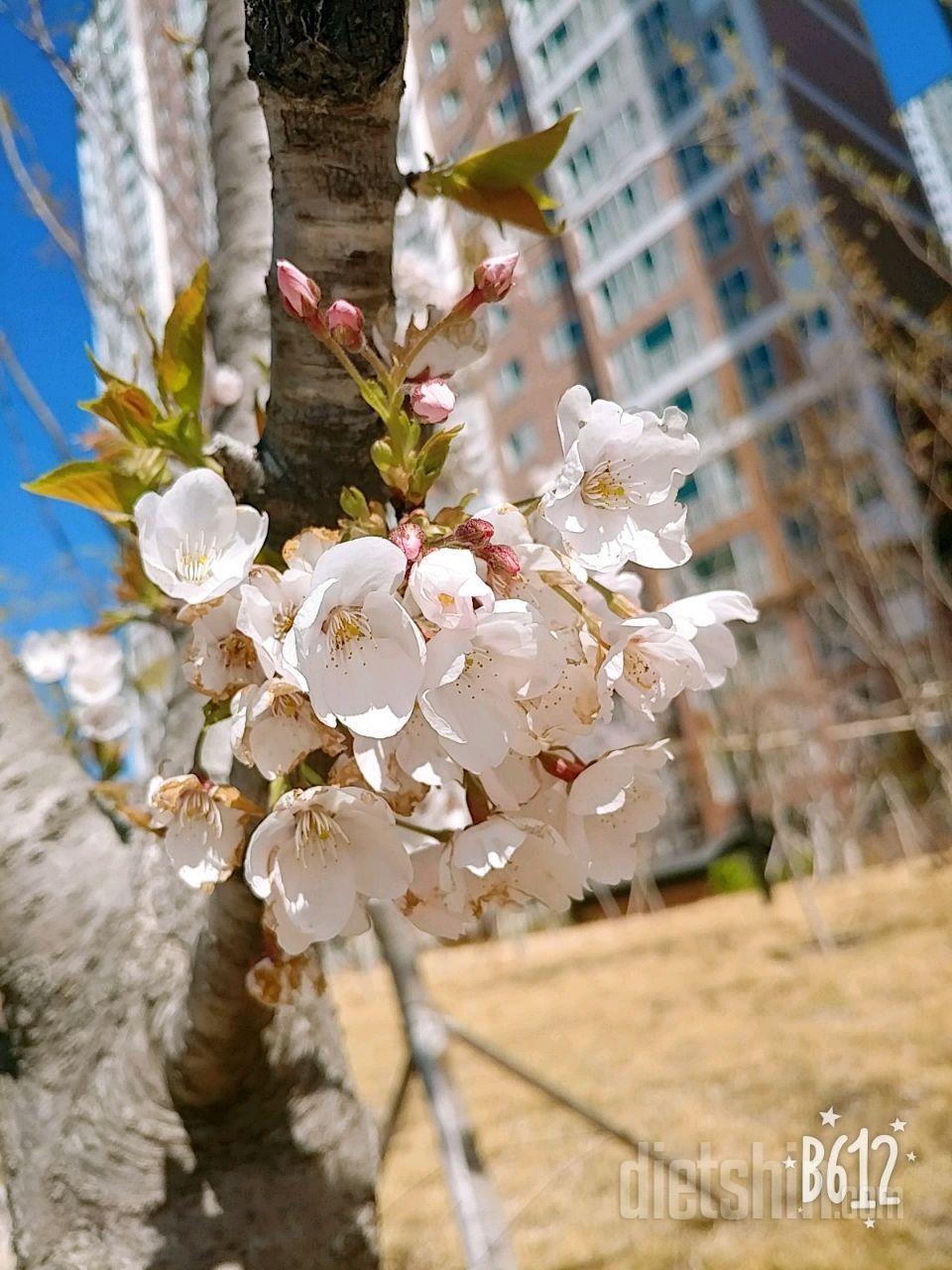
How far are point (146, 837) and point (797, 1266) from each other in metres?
1.37

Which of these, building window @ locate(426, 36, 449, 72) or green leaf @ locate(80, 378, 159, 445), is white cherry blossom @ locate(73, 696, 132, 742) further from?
building window @ locate(426, 36, 449, 72)

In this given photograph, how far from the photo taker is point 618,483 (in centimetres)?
54

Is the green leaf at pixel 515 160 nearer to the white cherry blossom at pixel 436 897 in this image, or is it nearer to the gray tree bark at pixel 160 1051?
the gray tree bark at pixel 160 1051

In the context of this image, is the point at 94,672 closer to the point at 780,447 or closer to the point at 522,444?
the point at 780,447

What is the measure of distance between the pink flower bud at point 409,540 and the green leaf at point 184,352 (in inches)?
10.9

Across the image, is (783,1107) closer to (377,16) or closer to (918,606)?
A: (377,16)

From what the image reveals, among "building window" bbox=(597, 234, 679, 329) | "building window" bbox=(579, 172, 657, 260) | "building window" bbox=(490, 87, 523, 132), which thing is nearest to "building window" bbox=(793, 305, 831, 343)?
"building window" bbox=(597, 234, 679, 329)

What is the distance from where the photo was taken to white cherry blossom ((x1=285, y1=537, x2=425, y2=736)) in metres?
0.46

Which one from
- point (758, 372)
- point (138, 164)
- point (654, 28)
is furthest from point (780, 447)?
point (138, 164)

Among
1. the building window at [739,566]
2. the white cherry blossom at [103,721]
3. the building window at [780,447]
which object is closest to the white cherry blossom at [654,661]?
the white cherry blossom at [103,721]

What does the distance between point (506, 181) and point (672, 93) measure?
14.0 metres

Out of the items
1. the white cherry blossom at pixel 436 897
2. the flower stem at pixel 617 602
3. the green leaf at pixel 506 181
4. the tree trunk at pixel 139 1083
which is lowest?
the tree trunk at pixel 139 1083

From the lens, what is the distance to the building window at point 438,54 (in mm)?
3413

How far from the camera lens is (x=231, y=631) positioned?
0.57 metres
